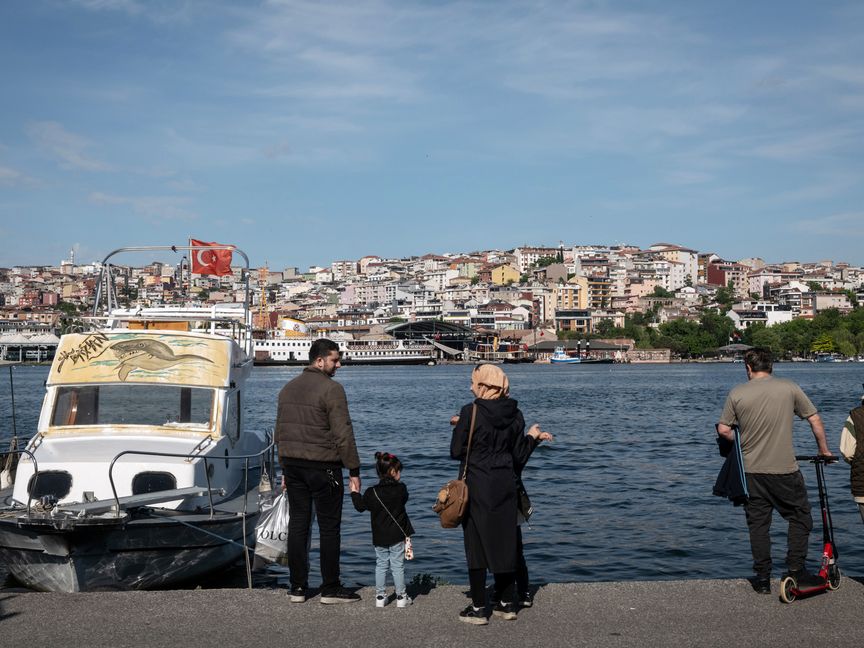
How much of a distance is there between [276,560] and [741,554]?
6.69m

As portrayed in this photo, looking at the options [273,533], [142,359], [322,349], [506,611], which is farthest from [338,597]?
[142,359]

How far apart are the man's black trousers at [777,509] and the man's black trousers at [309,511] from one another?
9.84ft

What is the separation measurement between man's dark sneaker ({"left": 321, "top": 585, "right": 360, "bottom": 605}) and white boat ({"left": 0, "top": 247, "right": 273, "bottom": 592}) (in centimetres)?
220

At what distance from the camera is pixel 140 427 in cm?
1172

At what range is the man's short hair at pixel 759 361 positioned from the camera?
7.52 metres

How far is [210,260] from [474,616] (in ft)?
36.1

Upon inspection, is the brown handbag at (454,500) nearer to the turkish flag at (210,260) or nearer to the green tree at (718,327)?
the turkish flag at (210,260)

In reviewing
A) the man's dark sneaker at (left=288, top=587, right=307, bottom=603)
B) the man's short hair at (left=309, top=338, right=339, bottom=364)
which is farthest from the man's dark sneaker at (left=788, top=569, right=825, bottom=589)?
the man's short hair at (left=309, top=338, right=339, bottom=364)

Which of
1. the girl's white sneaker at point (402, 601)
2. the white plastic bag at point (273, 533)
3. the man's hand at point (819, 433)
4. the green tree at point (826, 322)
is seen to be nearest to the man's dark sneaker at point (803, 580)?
the man's hand at point (819, 433)

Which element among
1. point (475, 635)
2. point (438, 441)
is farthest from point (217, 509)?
point (438, 441)

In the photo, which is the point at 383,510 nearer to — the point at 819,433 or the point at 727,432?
the point at 727,432

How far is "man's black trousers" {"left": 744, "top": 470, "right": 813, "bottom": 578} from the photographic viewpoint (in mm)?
7285

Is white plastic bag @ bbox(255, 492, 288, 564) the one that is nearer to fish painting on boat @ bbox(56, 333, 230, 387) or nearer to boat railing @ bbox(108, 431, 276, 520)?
boat railing @ bbox(108, 431, 276, 520)

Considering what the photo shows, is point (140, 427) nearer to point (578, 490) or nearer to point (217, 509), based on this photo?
point (217, 509)
